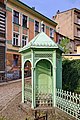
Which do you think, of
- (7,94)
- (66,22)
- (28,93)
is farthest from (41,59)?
(66,22)

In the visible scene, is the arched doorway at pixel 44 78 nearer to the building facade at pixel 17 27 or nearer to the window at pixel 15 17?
the building facade at pixel 17 27

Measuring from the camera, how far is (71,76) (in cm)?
1197

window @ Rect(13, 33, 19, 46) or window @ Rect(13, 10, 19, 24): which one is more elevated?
window @ Rect(13, 10, 19, 24)

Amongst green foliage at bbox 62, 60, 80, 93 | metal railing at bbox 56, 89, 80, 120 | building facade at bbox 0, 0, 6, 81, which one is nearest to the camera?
metal railing at bbox 56, 89, 80, 120

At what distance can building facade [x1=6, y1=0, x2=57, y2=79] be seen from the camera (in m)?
23.3

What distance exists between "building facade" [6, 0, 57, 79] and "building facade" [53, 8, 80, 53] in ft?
49.5

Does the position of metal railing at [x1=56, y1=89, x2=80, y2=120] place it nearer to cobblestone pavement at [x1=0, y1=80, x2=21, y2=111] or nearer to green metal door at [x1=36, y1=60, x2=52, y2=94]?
green metal door at [x1=36, y1=60, x2=52, y2=94]

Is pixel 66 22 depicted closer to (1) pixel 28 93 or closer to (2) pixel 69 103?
(1) pixel 28 93

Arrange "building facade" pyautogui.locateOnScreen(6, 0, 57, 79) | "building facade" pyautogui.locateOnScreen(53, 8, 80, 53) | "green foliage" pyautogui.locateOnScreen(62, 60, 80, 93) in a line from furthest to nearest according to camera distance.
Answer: "building facade" pyautogui.locateOnScreen(53, 8, 80, 53)
"building facade" pyautogui.locateOnScreen(6, 0, 57, 79)
"green foliage" pyautogui.locateOnScreen(62, 60, 80, 93)

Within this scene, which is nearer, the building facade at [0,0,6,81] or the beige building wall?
the building facade at [0,0,6,81]

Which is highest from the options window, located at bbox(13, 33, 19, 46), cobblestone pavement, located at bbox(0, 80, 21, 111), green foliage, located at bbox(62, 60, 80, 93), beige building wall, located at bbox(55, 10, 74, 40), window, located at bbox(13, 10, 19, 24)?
beige building wall, located at bbox(55, 10, 74, 40)

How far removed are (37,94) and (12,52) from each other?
16074 mm

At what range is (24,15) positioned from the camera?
26.7 meters

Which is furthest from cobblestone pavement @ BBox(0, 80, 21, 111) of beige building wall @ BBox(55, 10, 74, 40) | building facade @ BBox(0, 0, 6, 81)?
beige building wall @ BBox(55, 10, 74, 40)
